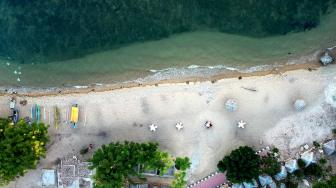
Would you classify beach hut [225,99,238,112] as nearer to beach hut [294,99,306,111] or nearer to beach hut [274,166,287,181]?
beach hut [294,99,306,111]

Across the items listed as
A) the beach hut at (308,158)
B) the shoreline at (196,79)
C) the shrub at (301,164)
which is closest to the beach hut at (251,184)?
the shrub at (301,164)

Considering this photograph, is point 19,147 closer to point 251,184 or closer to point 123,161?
point 123,161

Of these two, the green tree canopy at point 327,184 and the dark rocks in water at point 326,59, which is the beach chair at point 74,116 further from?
the dark rocks in water at point 326,59

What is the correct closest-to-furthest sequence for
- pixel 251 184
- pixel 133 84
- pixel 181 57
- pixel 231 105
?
pixel 251 184 → pixel 231 105 → pixel 133 84 → pixel 181 57

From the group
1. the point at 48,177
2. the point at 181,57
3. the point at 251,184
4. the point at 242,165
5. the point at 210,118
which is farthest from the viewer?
the point at 181,57

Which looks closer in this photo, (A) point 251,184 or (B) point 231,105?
(A) point 251,184

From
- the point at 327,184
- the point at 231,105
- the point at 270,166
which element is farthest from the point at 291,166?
the point at 231,105

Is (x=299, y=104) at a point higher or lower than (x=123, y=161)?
higher
